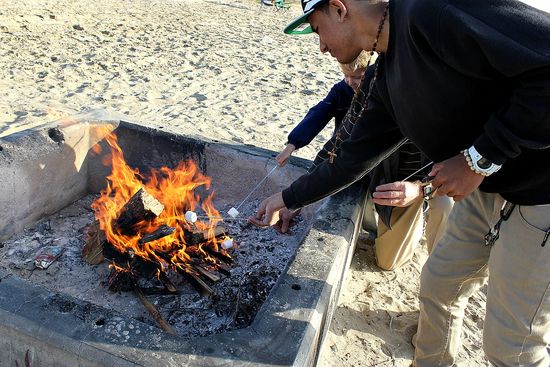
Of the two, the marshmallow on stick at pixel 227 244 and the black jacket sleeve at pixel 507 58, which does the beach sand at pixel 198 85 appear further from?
the black jacket sleeve at pixel 507 58

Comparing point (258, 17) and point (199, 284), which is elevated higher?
point (199, 284)

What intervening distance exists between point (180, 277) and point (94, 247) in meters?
0.60

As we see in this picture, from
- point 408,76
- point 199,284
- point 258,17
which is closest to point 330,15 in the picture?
point 408,76

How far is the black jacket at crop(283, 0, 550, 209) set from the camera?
1540 millimetres

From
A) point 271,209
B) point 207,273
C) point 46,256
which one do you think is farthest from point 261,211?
point 46,256

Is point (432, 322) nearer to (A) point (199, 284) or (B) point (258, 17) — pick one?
(A) point (199, 284)

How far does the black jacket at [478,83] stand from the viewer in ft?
5.05

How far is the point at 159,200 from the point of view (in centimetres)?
347

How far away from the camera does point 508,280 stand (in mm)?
2055

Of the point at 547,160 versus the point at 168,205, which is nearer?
the point at 547,160

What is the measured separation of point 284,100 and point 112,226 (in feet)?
15.0

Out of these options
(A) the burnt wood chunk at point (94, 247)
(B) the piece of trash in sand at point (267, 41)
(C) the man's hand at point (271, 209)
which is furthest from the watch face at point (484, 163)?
(B) the piece of trash in sand at point (267, 41)

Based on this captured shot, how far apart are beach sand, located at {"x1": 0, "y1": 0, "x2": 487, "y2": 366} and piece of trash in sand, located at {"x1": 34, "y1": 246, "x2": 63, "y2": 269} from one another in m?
1.25

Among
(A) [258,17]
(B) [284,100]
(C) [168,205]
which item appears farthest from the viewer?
(A) [258,17]
